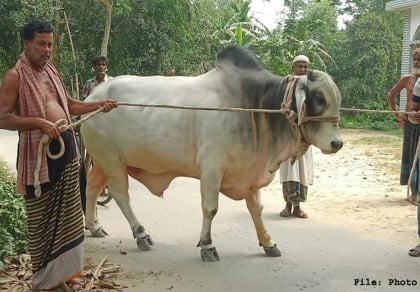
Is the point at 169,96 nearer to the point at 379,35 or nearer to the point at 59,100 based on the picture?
the point at 59,100

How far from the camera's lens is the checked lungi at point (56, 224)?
361 cm

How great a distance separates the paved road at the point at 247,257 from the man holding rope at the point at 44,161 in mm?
644

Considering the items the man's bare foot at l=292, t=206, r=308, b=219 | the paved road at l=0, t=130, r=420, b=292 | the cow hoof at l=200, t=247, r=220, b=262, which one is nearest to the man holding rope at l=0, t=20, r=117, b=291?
the paved road at l=0, t=130, r=420, b=292

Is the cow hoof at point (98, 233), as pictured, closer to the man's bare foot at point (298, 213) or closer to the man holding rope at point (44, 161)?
the man holding rope at point (44, 161)

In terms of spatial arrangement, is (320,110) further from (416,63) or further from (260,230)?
(416,63)

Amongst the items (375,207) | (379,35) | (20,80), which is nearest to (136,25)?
(379,35)

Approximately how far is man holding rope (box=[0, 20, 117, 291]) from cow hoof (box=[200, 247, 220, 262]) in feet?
4.03

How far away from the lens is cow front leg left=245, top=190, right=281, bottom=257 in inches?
190

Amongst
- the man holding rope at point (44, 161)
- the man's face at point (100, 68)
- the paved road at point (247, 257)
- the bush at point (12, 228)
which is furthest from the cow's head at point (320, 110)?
the man's face at point (100, 68)

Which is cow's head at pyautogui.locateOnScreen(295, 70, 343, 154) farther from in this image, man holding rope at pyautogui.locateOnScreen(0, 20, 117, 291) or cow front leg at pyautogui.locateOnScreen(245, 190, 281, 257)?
man holding rope at pyautogui.locateOnScreen(0, 20, 117, 291)

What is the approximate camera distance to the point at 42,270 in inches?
145

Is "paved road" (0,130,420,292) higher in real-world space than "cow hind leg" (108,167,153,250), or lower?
lower

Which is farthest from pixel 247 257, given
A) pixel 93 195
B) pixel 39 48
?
pixel 39 48

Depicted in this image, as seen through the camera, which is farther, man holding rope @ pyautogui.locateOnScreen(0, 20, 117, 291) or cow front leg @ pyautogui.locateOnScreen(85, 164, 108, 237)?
cow front leg @ pyautogui.locateOnScreen(85, 164, 108, 237)
